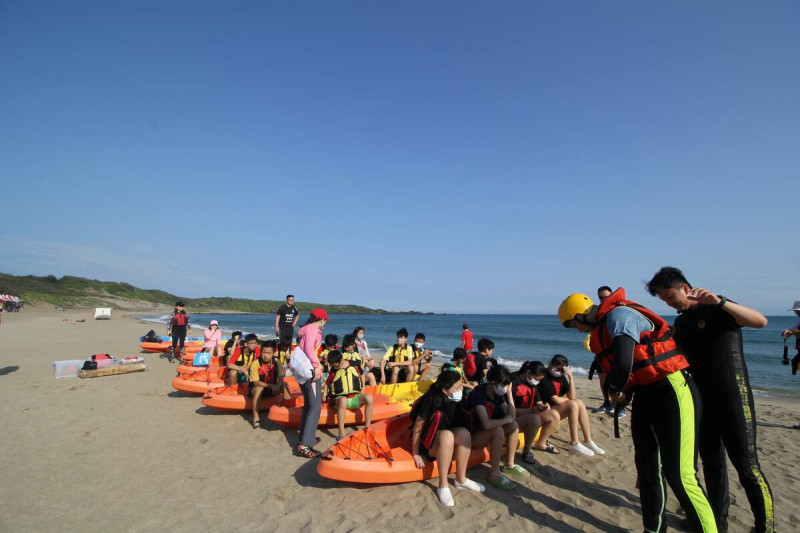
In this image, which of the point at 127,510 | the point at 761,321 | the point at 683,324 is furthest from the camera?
the point at 127,510

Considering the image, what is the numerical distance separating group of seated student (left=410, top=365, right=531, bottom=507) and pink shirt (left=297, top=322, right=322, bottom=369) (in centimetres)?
169

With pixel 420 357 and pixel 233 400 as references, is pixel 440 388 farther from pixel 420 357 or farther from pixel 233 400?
pixel 420 357

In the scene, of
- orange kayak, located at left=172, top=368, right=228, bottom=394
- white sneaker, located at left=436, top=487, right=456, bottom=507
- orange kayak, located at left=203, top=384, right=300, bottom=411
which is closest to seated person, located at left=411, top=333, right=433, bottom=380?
orange kayak, located at left=203, top=384, right=300, bottom=411

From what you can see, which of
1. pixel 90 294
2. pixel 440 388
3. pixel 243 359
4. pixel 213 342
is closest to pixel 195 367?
pixel 213 342

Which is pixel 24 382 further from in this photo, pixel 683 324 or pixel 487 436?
pixel 683 324

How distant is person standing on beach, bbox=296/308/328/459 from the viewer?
535 centimetres

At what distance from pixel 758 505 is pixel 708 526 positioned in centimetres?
68

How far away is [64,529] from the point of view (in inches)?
140

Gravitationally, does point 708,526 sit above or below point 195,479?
above

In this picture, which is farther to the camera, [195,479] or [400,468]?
[195,479]

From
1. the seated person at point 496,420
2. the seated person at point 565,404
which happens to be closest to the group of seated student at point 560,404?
the seated person at point 565,404

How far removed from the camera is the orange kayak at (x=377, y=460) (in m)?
4.17

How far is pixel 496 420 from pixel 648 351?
7.16 ft

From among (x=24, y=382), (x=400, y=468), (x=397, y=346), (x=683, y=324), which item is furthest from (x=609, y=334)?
(x=24, y=382)
